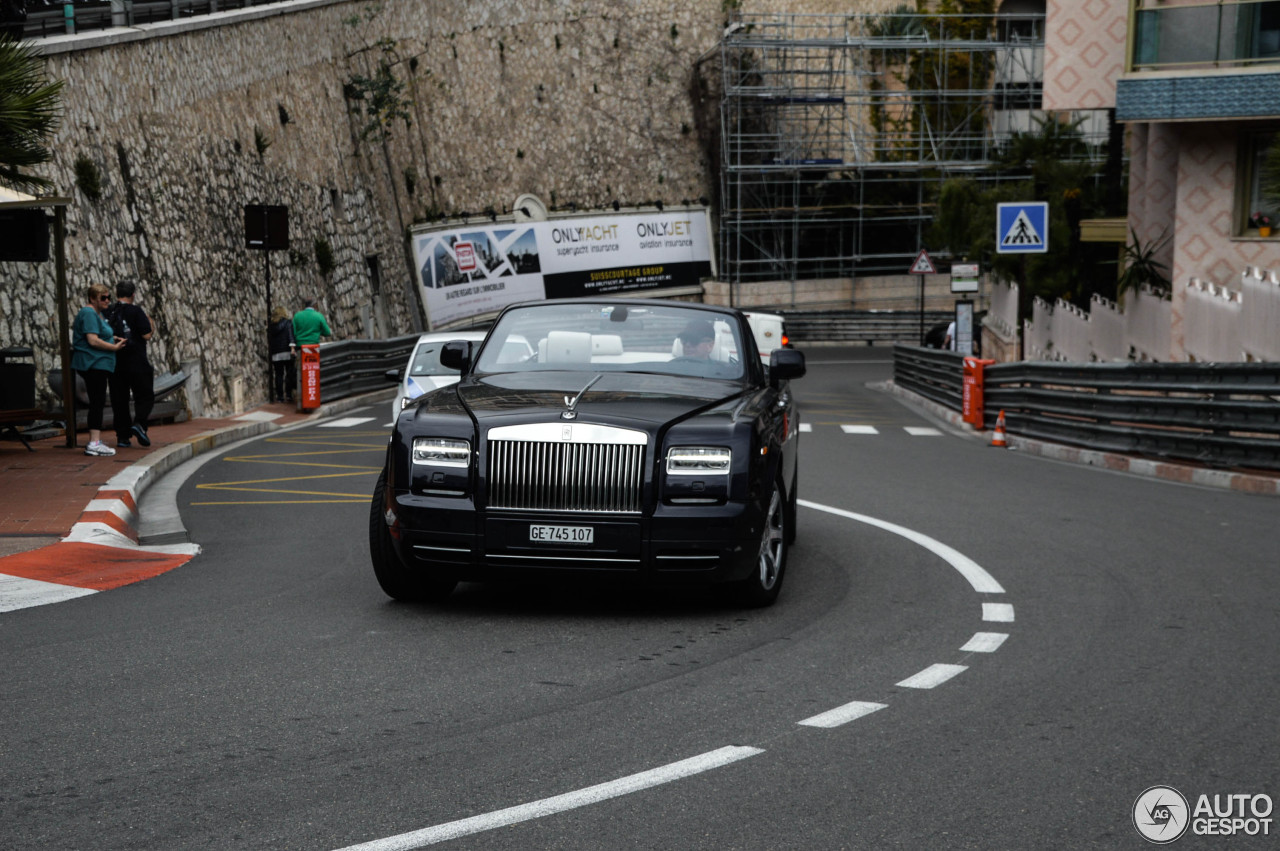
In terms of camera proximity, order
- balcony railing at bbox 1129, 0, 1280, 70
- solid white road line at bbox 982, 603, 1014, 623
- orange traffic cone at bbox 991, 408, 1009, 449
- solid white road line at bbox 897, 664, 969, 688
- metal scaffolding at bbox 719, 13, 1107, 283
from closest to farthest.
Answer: solid white road line at bbox 897, 664, 969, 688 < solid white road line at bbox 982, 603, 1014, 623 < orange traffic cone at bbox 991, 408, 1009, 449 < balcony railing at bbox 1129, 0, 1280, 70 < metal scaffolding at bbox 719, 13, 1107, 283

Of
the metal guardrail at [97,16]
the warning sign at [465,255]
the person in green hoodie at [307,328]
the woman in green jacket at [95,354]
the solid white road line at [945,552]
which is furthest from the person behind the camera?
the warning sign at [465,255]

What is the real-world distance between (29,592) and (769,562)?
4.17 meters

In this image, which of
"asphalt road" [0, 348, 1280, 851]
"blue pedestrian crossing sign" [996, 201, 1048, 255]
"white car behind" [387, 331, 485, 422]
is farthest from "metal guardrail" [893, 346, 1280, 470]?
"white car behind" [387, 331, 485, 422]

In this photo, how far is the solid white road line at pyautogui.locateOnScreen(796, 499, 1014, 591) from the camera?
851 cm

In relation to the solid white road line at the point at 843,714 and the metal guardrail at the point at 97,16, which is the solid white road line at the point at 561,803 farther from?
the metal guardrail at the point at 97,16

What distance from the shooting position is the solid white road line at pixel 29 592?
7895 mm

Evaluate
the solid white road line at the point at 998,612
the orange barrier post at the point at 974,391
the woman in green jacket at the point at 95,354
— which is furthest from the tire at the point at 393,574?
the orange barrier post at the point at 974,391

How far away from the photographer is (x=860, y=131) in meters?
59.7

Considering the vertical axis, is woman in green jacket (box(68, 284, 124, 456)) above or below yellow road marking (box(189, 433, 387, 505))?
above

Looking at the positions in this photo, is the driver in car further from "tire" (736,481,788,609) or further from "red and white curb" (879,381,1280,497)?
"red and white curb" (879,381,1280,497)

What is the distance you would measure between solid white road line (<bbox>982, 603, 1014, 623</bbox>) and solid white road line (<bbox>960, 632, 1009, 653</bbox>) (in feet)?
1.17

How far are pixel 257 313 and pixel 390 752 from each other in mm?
27087

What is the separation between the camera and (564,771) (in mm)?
4770

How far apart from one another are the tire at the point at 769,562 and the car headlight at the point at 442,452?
1.55 metres
